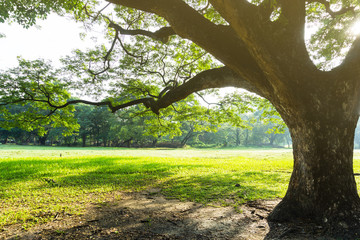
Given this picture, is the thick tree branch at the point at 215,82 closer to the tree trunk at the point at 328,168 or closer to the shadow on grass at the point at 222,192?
the tree trunk at the point at 328,168

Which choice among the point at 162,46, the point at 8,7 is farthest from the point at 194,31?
the point at 162,46

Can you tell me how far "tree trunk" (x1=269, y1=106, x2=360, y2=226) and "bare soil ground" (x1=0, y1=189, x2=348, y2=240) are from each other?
41 cm

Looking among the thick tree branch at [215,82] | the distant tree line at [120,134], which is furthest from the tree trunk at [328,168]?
the distant tree line at [120,134]

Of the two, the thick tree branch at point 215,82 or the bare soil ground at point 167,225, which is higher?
the thick tree branch at point 215,82

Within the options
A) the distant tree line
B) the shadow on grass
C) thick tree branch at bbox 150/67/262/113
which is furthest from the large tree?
the distant tree line

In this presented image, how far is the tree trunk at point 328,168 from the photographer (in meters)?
3.64

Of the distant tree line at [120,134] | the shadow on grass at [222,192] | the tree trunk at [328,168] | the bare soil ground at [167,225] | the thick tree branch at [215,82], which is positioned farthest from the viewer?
the distant tree line at [120,134]

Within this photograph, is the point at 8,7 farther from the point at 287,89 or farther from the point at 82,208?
the point at 287,89

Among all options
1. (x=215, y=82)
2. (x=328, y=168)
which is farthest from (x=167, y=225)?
(x=215, y=82)

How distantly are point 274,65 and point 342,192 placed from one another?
273 cm

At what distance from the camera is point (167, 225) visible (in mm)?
3984

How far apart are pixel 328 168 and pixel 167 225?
11.0 ft

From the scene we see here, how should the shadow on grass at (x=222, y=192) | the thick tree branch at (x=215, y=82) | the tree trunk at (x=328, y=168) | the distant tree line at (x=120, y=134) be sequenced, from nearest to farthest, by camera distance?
1. the tree trunk at (x=328, y=168)
2. the thick tree branch at (x=215, y=82)
3. the shadow on grass at (x=222, y=192)
4. the distant tree line at (x=120, y=134)

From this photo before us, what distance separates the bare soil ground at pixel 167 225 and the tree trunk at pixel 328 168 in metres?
0.41
